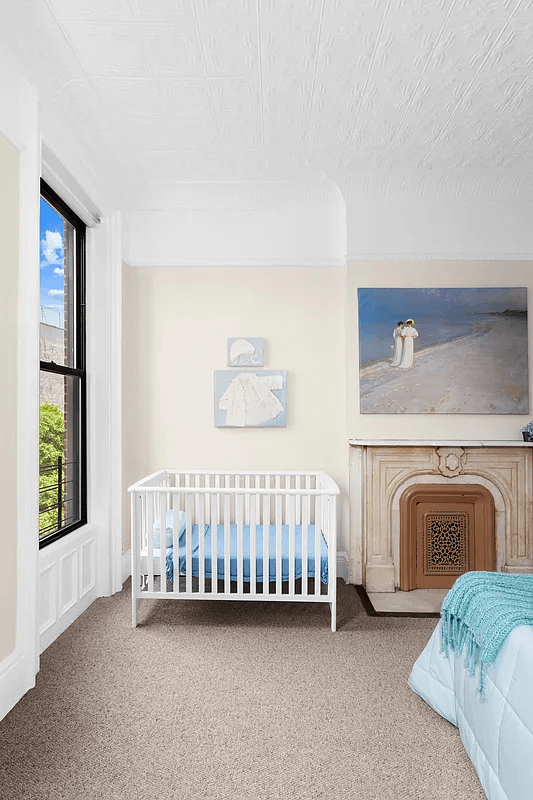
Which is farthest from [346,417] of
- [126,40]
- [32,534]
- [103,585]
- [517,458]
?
[126,40]

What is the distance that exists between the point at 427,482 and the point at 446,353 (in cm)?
90

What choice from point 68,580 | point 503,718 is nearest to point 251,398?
point 68,580

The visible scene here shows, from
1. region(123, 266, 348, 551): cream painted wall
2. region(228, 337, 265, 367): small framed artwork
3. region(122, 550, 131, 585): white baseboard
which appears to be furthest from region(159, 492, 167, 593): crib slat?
region(228, 337, 265, 367): small framed artwork

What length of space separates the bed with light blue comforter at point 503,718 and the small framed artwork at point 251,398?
2289mm

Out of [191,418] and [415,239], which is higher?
[415,239]

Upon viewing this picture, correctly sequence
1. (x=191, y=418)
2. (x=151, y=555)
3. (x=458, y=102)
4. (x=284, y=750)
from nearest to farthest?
(x=284, y=750), (x=458, y=102), (x=151, y=555), (x=191, y=418)

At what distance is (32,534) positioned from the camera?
7.76 ft

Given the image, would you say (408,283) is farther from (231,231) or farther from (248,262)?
(231,231)

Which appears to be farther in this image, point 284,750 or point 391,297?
point 391,297

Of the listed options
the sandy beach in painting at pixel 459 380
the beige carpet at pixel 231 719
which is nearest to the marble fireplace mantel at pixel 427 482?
the sandy beach in painting at pixel 459 380

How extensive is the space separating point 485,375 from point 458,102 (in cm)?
178

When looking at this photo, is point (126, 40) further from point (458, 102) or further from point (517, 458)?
point (517, 458)

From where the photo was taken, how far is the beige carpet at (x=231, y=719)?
5.68 ft

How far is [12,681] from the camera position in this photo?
2.20 meters
